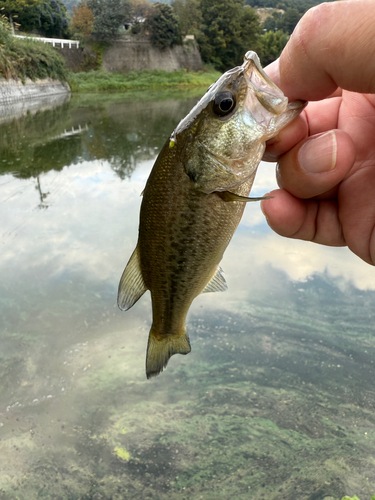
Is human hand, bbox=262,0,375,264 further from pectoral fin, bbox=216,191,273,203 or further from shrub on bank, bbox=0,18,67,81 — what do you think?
shrub on bank, bbox=0,18,67,81

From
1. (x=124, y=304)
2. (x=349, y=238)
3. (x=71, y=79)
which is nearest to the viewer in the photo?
(x=124, y=304)

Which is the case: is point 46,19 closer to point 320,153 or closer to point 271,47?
point 271,47

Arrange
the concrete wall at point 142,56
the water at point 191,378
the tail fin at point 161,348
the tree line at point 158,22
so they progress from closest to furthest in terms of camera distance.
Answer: the tail fin at point 161,348, the water at point 191,378, the tree line at point 158,22, the concrete wall at point 142,56

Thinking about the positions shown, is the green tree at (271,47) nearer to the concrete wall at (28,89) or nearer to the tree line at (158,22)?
the tree line at (158,22)

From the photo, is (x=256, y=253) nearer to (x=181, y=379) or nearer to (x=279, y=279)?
(x=279, y=279)

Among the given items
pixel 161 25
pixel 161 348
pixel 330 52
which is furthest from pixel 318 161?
pixel 161 25

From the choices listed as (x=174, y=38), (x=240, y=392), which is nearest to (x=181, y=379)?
(x=240, y=392)

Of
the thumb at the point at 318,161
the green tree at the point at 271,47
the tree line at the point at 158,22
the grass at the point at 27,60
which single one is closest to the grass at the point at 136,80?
the grass at the point at 27,60
